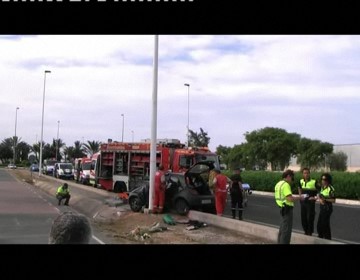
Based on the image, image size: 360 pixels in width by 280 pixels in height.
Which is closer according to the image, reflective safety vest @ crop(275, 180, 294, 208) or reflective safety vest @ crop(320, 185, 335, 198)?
reflective safety vest @ crop(275, 180, 294, 208)

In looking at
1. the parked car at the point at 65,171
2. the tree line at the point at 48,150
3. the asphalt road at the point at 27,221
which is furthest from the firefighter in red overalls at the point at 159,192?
the tree line at the point at 48,150

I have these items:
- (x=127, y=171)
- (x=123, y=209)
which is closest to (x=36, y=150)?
(x=127, y=171)

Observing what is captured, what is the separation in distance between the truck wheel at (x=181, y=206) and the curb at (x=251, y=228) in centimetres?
53

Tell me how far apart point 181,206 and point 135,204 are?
81.7 inches

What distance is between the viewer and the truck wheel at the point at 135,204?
18652mm

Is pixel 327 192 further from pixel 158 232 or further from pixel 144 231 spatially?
pixel 144 231

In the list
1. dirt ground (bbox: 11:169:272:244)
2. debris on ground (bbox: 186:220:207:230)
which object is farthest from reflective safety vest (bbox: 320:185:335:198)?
debris on ground (bbox: 186:220:207:230)

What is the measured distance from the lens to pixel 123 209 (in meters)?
19.5

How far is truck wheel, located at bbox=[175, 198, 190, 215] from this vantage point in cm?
1742

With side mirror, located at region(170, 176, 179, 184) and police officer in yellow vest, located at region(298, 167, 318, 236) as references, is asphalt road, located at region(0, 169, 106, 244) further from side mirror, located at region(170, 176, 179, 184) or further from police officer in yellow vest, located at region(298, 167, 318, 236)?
police officer in yellow vest, located at region(298, 167, 318, 236)

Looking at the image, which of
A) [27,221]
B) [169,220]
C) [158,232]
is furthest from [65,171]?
[158,232]
